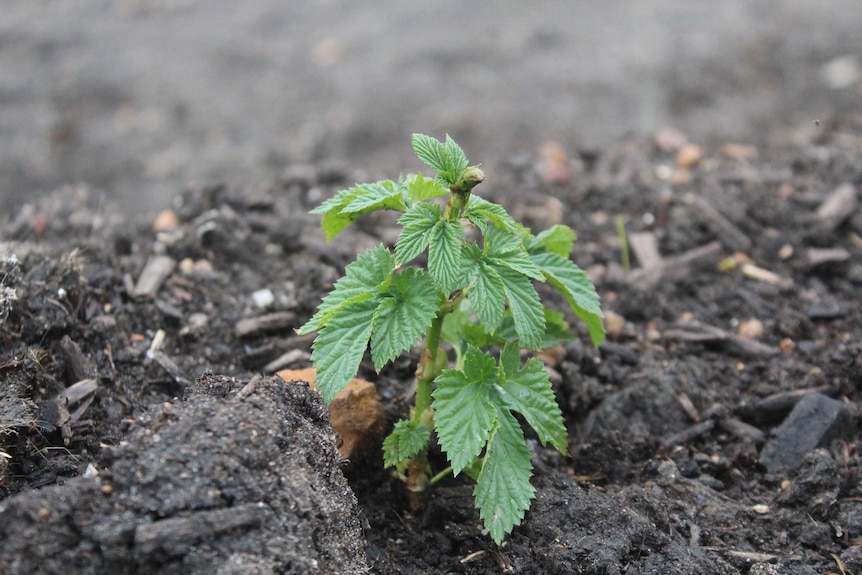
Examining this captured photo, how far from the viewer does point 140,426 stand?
Result: 74.5 inches

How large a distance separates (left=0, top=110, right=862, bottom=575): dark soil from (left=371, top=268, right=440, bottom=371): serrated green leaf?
0.31 metres

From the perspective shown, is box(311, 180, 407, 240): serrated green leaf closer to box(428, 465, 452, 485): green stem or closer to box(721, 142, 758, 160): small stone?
box(428, 465, 452, 485): green stem

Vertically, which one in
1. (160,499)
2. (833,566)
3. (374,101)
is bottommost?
(833,566)

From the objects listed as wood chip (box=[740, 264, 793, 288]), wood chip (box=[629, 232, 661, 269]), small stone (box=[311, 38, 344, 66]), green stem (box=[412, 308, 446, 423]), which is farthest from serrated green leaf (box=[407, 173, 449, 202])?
small stone (box=[311, 38, 344, 66])

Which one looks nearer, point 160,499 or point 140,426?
point 160,499

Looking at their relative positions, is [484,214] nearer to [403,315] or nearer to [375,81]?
[403,315]

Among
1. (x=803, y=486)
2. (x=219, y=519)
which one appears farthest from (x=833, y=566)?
(x=219, y=519)

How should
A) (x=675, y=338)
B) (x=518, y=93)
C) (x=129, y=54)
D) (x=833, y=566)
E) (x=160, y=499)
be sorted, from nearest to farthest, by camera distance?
(x=160, y=499), (x=833, y=566), (x=675, y=338), (x=518, y=93), (x=129, y=54)

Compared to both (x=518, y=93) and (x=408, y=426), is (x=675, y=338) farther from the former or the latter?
(x=518, y=93)

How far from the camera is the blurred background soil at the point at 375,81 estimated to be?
5176mm

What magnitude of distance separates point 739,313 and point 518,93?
2882 millimetres

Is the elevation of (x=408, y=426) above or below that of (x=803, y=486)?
above

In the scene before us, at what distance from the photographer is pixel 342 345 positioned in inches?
80.0

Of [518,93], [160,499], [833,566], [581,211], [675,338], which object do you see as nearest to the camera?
[160,499]
